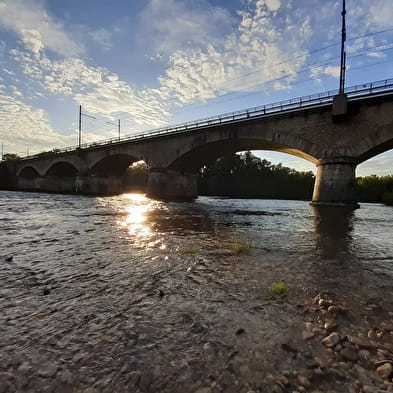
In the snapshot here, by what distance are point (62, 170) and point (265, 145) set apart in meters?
61.2

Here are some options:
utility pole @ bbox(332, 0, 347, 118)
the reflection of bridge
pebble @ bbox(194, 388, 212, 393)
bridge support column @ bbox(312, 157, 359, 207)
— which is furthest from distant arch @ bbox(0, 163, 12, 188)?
pebble @ bbox(194, 388, 212, 393)

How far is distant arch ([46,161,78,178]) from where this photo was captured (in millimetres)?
63050

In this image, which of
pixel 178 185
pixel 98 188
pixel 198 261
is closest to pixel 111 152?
pixel 98 188

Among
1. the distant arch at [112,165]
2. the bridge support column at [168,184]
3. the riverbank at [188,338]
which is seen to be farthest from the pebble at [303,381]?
the distant arch at [112,165]

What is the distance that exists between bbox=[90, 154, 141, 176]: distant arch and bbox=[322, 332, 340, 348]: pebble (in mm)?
48453

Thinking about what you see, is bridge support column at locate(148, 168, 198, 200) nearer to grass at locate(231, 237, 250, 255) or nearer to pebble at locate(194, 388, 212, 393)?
grass at locate(231, 237, 250, 255)

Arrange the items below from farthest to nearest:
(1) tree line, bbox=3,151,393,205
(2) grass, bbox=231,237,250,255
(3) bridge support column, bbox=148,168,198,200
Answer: (1) tree line, bbox=3,151,393,205 < (3) bridge support column, bbox=148,168,198,200 < (2) grass, bbox=231,237,250,255

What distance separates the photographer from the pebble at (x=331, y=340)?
218 cm

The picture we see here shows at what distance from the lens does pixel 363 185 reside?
6116 centimetres

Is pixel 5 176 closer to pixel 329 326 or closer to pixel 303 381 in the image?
pixel 329 326

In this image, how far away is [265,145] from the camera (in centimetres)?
3669

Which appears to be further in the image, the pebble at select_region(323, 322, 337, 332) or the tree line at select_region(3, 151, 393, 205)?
the tree line at select_region(3, 151, 393, 205)

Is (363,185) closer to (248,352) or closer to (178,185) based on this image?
(178,185)

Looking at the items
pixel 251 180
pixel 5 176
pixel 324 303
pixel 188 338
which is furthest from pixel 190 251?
pixel 5 176
